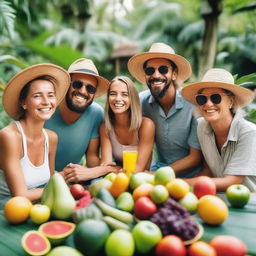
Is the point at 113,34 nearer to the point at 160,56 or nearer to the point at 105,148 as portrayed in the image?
the point at 160,56

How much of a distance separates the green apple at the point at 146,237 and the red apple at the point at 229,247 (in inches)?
9.0

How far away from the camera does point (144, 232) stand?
1.34 meters

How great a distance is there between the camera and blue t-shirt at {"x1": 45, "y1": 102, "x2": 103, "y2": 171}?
11.4 ft

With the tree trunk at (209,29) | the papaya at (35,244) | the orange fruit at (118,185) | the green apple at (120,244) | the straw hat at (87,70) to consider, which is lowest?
the papaya at (35,244)

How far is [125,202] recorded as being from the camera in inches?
66.0

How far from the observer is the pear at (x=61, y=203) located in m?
1.68

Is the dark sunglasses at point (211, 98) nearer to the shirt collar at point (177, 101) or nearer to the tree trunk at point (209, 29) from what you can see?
the shirt collar at point (177, 101)

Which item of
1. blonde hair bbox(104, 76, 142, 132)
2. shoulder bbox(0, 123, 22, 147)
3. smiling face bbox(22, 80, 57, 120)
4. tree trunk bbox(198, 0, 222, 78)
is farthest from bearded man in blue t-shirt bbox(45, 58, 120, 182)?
tree trunk bbox(198, 0, 222, 78)

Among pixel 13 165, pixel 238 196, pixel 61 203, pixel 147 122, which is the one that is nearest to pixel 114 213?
pixel 61 203

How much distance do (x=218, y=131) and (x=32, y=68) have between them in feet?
5.29

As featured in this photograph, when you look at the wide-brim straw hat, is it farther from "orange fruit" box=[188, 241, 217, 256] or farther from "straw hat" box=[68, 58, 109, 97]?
"orange fruit" box=[188, 241, 217, 256]

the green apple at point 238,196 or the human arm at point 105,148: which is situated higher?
the human arm at point 105,148

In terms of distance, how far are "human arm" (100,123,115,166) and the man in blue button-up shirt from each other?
565 millimetres

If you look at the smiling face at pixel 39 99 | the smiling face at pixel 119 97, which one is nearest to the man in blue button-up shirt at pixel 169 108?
the smiling face at pixel 119 97
